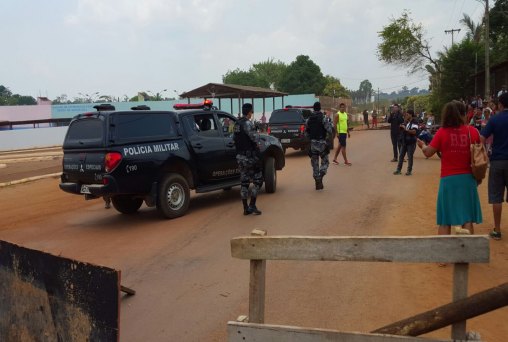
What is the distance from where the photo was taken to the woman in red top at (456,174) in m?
5.21

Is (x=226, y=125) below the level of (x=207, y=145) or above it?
above

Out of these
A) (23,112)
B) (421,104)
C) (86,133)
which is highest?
(421,104)

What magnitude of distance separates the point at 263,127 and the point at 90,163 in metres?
16.1

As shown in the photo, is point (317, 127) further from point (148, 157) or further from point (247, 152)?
point (148, 157)

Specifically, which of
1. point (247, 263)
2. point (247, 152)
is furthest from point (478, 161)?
point (247, 152)

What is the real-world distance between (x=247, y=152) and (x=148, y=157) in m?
1.68

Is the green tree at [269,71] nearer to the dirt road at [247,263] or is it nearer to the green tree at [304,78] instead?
the green tree at [304,78]

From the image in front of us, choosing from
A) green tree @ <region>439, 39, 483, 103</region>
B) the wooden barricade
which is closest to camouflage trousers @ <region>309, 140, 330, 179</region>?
the wooden barricade

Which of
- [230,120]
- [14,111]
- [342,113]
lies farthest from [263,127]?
[14,111]

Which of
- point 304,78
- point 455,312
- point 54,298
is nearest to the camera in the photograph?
point 455,312

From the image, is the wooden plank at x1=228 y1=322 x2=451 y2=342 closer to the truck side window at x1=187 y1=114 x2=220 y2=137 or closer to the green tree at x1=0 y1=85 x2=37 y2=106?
the truck side window at x1=187 y1=114 x2=220 y2=137

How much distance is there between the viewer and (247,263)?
5887 mm

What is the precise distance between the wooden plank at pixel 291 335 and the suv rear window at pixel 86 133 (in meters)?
5.55

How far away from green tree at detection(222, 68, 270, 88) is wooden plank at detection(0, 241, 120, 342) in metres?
86.0
